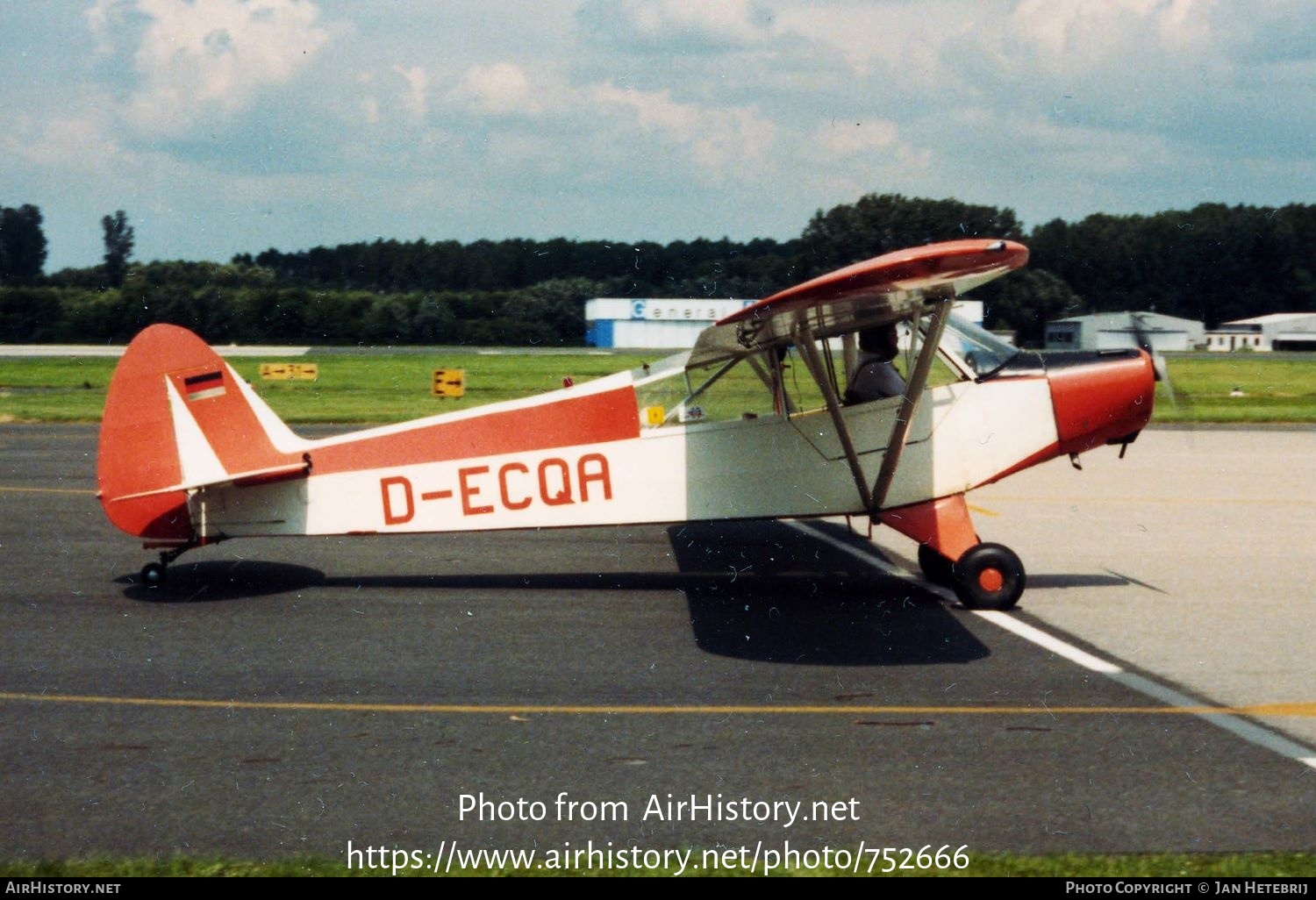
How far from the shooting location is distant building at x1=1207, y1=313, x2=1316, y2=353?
57188 millimetres

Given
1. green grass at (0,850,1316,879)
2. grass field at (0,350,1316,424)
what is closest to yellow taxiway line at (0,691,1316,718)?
green grass at (0,850,1316,879)

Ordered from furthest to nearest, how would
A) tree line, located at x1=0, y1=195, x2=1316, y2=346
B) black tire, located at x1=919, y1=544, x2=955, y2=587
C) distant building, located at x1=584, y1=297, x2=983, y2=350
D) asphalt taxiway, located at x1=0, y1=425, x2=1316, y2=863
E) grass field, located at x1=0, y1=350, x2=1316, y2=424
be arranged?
1. distant building, located at x1=584, y1=297, x2=983, y2=350
2. grass field, located at x1=0, y1=350, x2=1316, y2=424
3. tree line, located at x1=0, y1=195, x2=1316, y2=346
4. black tire, located at x1=919, y1=544, x2=955, y2=587
5. asphalt taxiway, located at x1=0, y1=425, x2=1316, y2=863

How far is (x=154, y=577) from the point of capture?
9664mm

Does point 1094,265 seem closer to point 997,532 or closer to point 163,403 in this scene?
point 997,532

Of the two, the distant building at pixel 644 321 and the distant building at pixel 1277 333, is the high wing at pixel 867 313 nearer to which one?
the distant building at pixel 644 321

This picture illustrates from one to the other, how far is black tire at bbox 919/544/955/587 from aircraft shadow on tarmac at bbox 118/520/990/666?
0.63 feet

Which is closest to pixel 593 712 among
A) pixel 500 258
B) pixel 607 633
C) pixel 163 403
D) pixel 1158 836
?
pixel 607 633

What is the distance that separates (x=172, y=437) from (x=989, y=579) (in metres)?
5.74

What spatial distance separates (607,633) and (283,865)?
163 inches

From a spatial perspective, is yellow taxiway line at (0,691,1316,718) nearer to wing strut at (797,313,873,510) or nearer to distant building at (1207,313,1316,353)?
wing strut at (797,313,873,510)

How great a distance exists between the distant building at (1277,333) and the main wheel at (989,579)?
50.9m

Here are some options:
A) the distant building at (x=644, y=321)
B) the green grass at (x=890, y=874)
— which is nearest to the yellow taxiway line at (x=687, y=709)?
the green grass at (x=890, y=874)

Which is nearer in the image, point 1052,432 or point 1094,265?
point 1052,432

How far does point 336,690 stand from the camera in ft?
22.9
